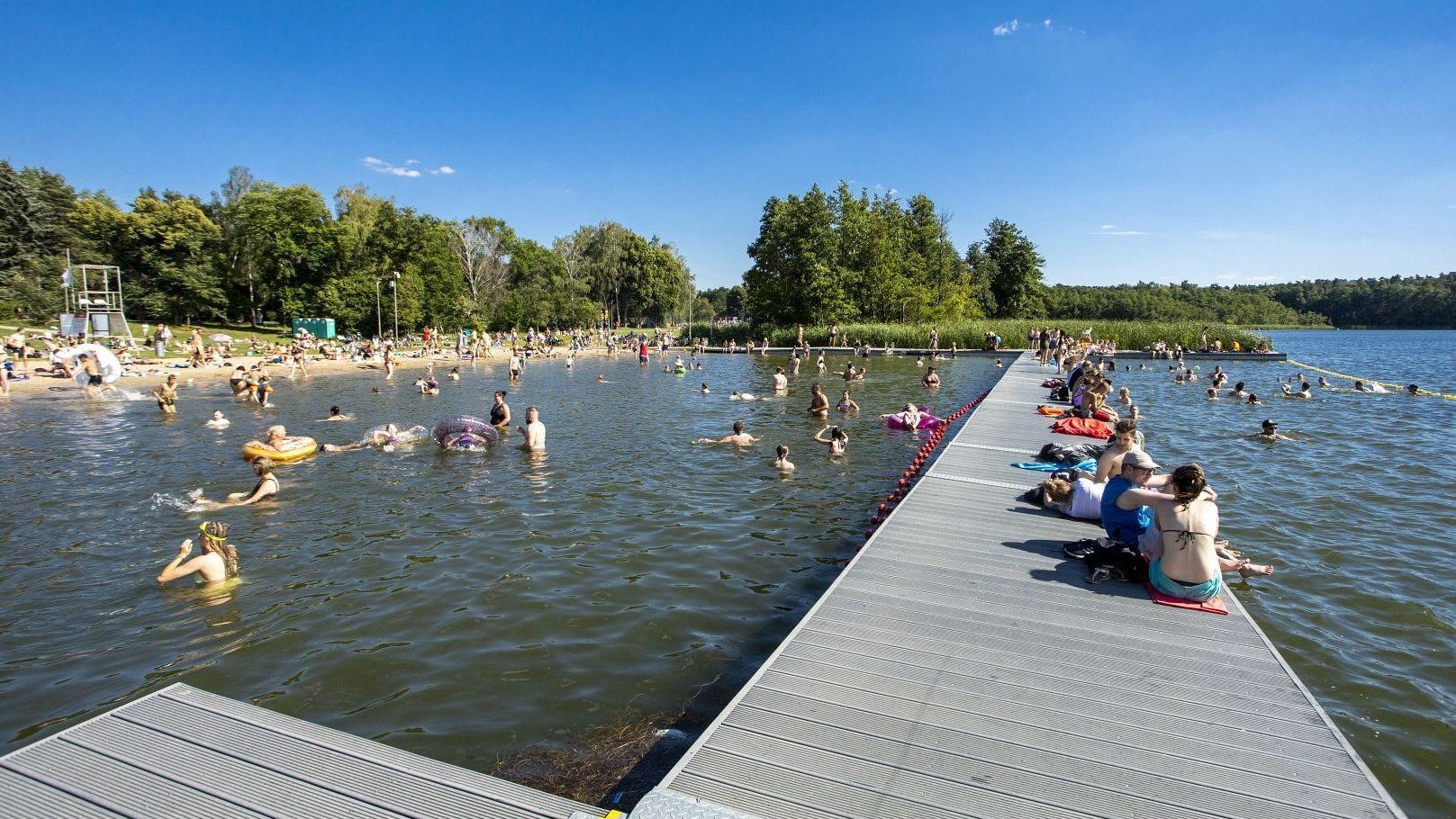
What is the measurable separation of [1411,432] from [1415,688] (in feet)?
57.5

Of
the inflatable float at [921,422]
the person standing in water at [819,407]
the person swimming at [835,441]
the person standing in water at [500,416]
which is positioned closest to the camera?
the person swimming at [835,441]

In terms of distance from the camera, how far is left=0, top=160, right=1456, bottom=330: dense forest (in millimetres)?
49969

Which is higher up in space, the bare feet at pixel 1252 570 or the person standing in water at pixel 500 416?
the person standing in water at pixel 500 416

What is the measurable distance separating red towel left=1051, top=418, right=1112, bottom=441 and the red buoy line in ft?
7.91

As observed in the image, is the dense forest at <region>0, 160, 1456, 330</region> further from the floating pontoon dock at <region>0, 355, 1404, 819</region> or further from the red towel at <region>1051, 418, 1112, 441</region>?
the floating pontoon dock at <region>0, 355, 1404, 819</region>

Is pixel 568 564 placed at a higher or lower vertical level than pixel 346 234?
lower

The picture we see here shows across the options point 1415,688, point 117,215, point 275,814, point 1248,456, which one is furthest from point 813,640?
point 117,215

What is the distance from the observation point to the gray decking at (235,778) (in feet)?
10.7

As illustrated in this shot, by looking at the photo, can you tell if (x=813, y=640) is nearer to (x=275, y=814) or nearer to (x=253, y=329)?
(x=275, y=814)

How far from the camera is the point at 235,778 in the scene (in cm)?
351

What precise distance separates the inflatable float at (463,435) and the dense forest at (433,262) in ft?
114

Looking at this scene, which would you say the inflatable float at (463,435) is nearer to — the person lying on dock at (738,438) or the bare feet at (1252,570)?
the person lying on dock at (738,438)

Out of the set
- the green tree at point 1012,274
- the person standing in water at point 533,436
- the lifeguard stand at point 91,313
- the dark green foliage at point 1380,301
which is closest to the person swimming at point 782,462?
the person standing in water at point 533,436

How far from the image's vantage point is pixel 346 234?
174ft
